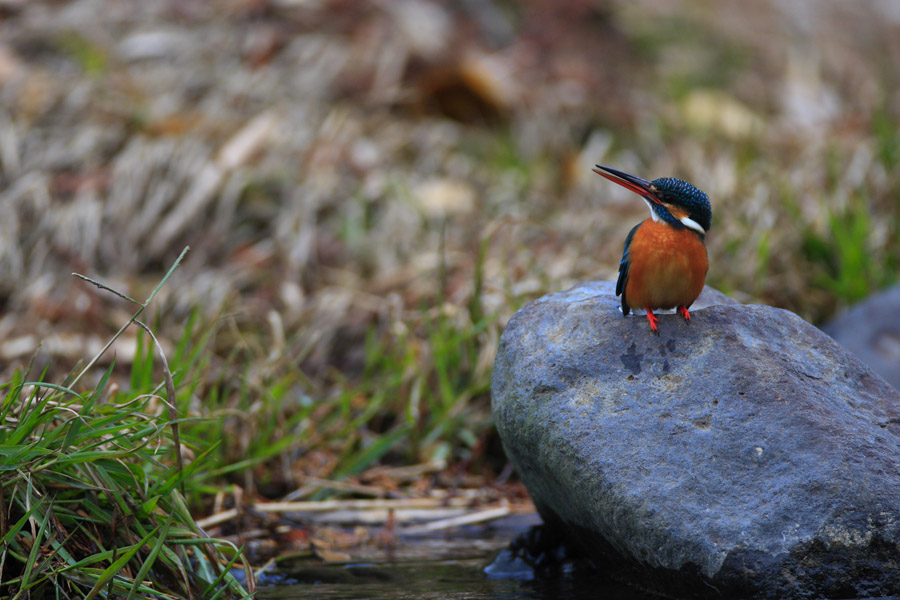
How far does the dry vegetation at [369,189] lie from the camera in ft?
15.6

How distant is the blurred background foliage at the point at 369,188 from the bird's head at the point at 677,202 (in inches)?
68.3

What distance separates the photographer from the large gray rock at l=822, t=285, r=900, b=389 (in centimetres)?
470

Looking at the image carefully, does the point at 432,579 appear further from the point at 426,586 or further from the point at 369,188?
the point at 369,188

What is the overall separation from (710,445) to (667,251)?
0.59 meters

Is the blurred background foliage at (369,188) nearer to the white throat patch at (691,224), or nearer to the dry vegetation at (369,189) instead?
the dry vegetation at (369,189)

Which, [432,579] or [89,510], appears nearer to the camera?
[89,510]

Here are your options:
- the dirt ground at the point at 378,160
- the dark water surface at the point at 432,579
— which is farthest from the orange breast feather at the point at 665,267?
the dirt ground at the point at 378,160

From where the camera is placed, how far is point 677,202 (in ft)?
9.19

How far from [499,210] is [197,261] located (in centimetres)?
232

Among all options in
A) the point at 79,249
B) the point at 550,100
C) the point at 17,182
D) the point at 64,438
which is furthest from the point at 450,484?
the point at 550,100

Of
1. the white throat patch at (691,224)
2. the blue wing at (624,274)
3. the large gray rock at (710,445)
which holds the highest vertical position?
the white throat patch at (691,224)

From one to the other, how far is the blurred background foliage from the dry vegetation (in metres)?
0.02

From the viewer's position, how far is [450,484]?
4426 mm

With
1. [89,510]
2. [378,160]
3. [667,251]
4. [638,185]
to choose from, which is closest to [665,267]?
[667,251]
